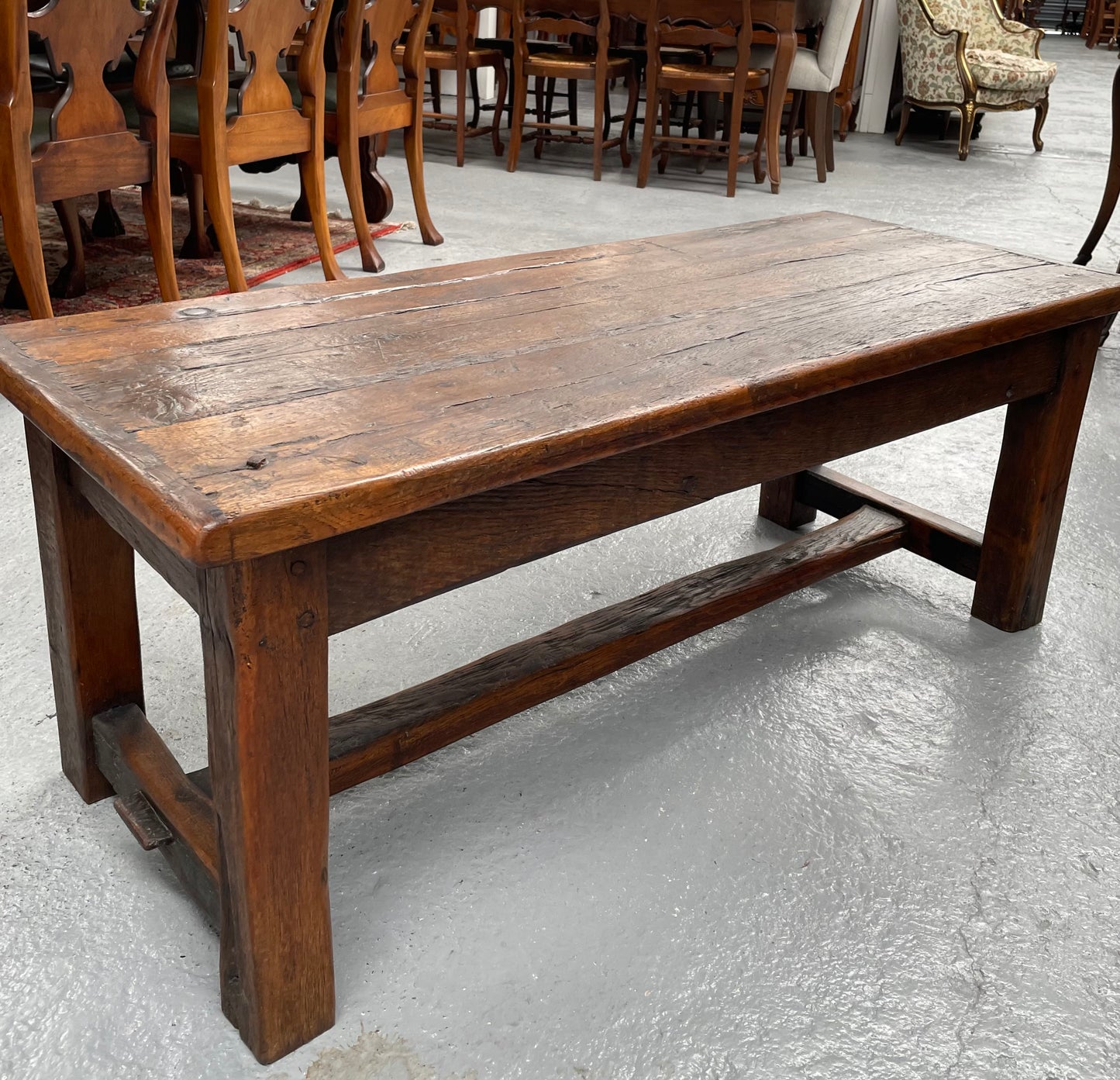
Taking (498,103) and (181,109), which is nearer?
(181,109)

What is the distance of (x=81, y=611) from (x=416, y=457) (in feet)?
1.91

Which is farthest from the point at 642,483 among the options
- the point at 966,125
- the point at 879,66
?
the point at 879,66

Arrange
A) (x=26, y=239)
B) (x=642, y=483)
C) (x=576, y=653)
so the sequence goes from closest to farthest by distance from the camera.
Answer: (x=642, y=483) < (x=576, y=653) < (x=26, y=239)

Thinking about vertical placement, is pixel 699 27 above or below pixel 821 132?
above

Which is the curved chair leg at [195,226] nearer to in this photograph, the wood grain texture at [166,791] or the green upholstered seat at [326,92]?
the green upholstered seat at [326,92]

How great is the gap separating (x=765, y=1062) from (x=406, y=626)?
947 millimetres

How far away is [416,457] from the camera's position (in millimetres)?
1026

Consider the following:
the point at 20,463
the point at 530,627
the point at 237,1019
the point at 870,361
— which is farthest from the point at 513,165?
the point at 237,1019

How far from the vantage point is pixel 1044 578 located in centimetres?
195

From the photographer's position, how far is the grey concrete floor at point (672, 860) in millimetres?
1181

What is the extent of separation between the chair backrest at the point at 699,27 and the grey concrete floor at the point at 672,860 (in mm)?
3815

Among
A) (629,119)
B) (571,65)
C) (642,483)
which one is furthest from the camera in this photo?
(629,119)

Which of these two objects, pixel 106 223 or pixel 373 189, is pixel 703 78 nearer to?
pixel 373 189

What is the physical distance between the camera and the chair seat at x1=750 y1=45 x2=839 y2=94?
231 inches
